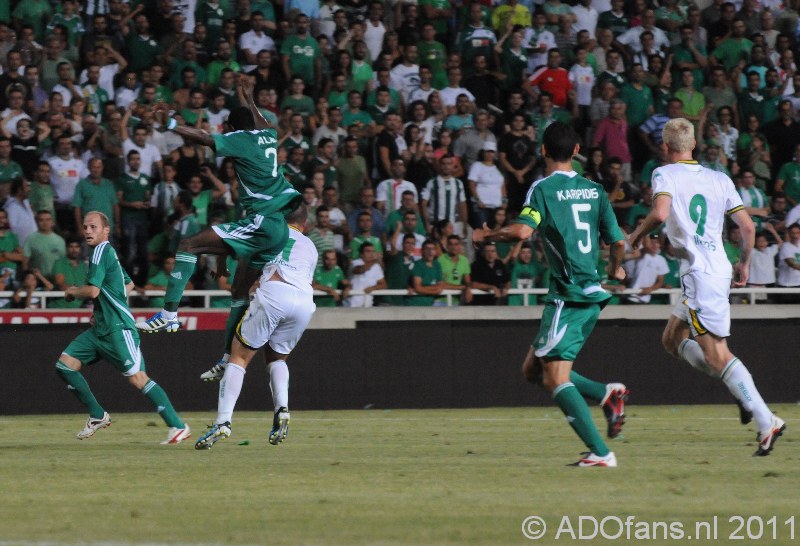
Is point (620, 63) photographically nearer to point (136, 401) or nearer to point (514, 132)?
point (514, 132)

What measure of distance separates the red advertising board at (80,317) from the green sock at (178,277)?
6171 mm

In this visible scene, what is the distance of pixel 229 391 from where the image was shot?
10789mm

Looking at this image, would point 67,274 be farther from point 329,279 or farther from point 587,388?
point 587,388

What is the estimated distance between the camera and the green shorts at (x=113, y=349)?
469 inches

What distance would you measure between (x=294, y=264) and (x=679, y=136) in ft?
10.9

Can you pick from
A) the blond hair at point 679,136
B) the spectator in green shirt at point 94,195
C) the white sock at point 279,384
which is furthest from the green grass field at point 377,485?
the spectator in green shirt at point 94,195

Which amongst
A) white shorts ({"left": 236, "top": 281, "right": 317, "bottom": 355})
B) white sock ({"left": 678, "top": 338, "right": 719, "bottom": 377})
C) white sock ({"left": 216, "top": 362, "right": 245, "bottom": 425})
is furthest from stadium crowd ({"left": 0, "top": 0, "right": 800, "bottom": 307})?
white sock ({"left": 678, "top": 338, "right": 719, "bottom": 377})

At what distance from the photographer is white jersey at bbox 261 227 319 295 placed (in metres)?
11.3

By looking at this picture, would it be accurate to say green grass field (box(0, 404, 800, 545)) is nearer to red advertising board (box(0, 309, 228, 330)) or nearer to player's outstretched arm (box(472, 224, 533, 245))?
player's outstretched arm (box(472, 224, 533, 245))

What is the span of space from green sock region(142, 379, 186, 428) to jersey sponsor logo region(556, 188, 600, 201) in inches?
168

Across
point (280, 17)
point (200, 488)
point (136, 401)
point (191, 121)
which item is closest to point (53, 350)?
point (136, 401)

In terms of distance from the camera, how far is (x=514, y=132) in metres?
20.3

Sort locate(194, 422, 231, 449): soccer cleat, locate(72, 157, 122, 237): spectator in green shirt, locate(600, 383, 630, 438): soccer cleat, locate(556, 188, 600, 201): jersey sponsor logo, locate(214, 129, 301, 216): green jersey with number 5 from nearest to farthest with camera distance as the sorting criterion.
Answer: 1. locate(556, 188, 600, 201): jersey sponsor logo
2. locate(600, 383, 630, 438): soccer cleat
3. locate(194, 422, 231, 449): soccer cleat
4. locate(214, 129, 301, 216): green jersey with number 5
5. locate(72, 157, 122, 237): spectator in green shirt

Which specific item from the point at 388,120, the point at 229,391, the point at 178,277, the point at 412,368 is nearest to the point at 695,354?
the point at 229,391
